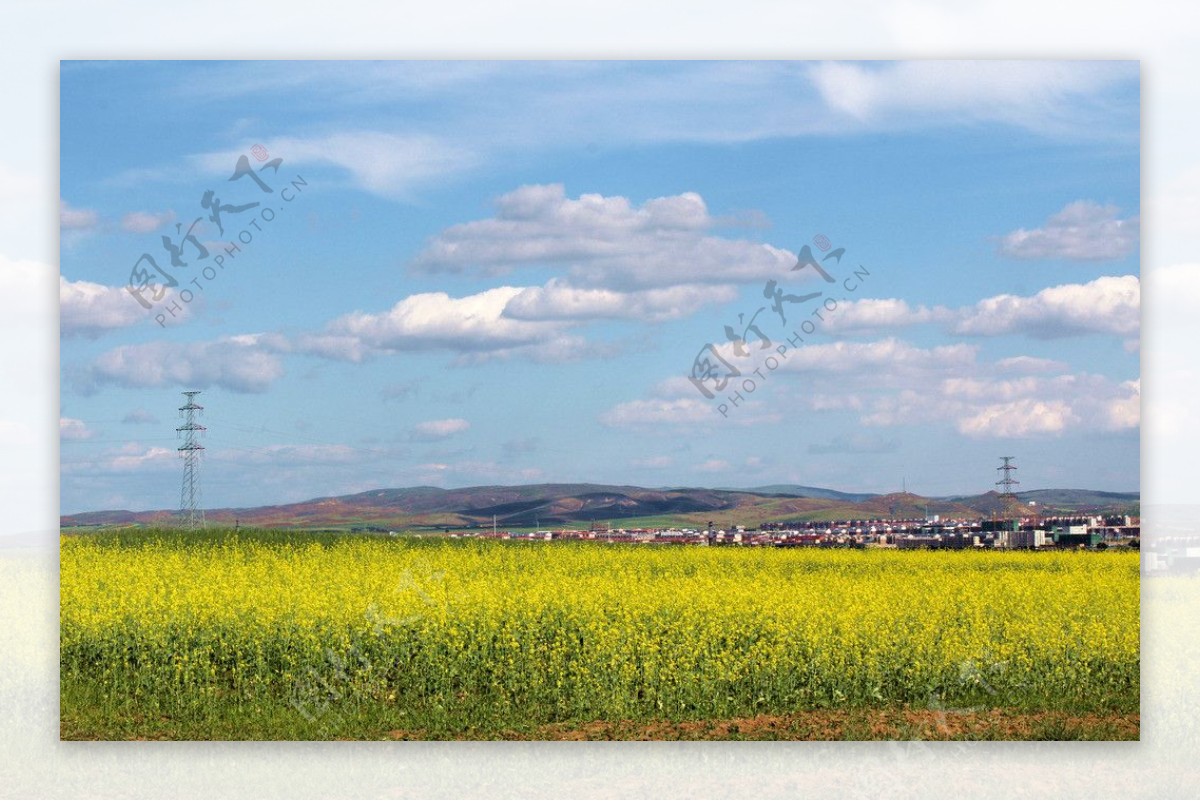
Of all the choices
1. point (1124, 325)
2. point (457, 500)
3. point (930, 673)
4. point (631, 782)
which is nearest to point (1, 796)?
point (457, 500)

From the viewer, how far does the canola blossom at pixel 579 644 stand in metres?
9.02

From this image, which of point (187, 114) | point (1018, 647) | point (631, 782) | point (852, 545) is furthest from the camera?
point (852, 545)

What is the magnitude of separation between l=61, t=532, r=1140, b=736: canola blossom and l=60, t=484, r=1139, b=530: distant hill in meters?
0.61

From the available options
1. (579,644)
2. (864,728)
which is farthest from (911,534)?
(579,644)

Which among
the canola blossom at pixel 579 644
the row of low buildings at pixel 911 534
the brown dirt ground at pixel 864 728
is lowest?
the brown dirt ground at pixel 864 728

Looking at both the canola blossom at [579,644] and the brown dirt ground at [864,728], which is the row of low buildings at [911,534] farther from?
the brown dirt ground at [864,728]

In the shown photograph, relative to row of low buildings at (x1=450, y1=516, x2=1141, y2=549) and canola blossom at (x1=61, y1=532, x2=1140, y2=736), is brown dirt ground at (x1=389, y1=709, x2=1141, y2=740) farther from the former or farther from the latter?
row of low buildings at (x1=450, y1=516, x2=1141, y2=549)

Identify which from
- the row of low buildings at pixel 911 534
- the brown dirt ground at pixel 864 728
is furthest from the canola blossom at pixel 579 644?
the row of low buildings at pixel 911 534

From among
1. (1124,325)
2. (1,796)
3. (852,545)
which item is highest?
(1124,325)

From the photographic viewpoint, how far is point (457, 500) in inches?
372

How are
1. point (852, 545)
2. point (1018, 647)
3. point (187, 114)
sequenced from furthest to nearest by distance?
1. point (852, 545)
2. point (1018, 647)
3. point (187, 114)

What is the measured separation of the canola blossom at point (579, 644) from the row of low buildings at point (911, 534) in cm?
37

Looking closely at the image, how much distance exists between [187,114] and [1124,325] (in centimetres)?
661

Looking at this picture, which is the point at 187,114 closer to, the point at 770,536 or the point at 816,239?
the point at 816,239
